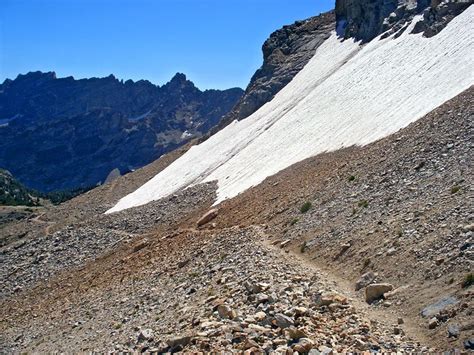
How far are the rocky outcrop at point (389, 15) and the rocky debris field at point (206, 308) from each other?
31588 millimetres

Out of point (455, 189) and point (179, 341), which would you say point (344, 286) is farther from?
point (179, 341)

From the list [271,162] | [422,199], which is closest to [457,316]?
[422,199]

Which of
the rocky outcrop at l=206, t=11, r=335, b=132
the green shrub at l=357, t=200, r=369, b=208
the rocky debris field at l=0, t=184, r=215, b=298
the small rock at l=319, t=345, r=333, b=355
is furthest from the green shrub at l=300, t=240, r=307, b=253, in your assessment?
the rocky outcrop at l=206, t=11, r=335, b=132

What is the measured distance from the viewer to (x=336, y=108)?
47.5 metres

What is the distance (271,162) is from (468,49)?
1757 cm

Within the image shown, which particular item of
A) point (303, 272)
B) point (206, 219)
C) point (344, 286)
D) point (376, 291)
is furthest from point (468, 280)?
point (206, 219)

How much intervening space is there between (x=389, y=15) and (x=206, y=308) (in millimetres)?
52410

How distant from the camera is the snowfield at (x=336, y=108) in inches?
1446

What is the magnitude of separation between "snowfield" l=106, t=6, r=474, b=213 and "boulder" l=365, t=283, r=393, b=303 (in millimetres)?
19456

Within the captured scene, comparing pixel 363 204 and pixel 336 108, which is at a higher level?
pixel 336 108

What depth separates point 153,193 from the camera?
5659 cm

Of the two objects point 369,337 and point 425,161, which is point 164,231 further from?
point 369,337

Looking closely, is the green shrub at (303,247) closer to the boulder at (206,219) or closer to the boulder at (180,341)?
the boulder at (180,341)

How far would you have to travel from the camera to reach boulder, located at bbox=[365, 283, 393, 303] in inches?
615
